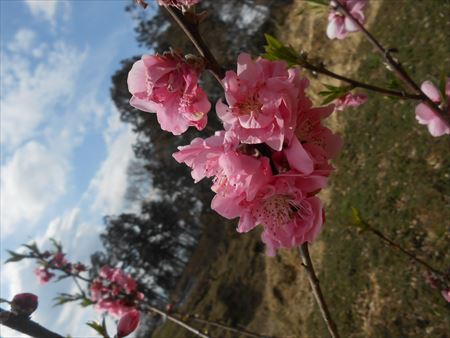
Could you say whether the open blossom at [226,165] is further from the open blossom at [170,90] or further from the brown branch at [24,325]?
the brown branch at [24,325]

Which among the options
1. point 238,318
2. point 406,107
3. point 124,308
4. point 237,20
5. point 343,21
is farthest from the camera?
point 237,20

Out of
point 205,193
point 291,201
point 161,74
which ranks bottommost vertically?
point 291,201

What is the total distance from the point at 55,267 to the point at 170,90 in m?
5.00

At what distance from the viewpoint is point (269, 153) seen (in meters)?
1.15

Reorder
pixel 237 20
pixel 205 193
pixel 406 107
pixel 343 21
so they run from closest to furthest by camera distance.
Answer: pixel 343 21 → pixel 406 107 → pixel 237 20 → pixel 205 193

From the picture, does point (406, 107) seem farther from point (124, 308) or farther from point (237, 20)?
point (237, 20)

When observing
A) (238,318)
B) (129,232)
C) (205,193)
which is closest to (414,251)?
(238,318)

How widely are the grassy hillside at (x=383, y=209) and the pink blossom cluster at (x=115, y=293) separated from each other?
8.53 feet

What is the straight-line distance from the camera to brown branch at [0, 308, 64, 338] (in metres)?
1.18

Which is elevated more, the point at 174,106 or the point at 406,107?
the point at 406,107

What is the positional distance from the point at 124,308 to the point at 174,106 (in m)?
3.99

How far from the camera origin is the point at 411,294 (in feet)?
20.2

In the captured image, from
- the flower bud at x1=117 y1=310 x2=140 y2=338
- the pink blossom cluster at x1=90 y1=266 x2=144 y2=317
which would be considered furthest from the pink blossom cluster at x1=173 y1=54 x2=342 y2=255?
the pink blossom cluster at x1=90 y1=266 x2=144 y2=317

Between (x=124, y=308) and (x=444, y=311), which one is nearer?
(x=124, y=308)
